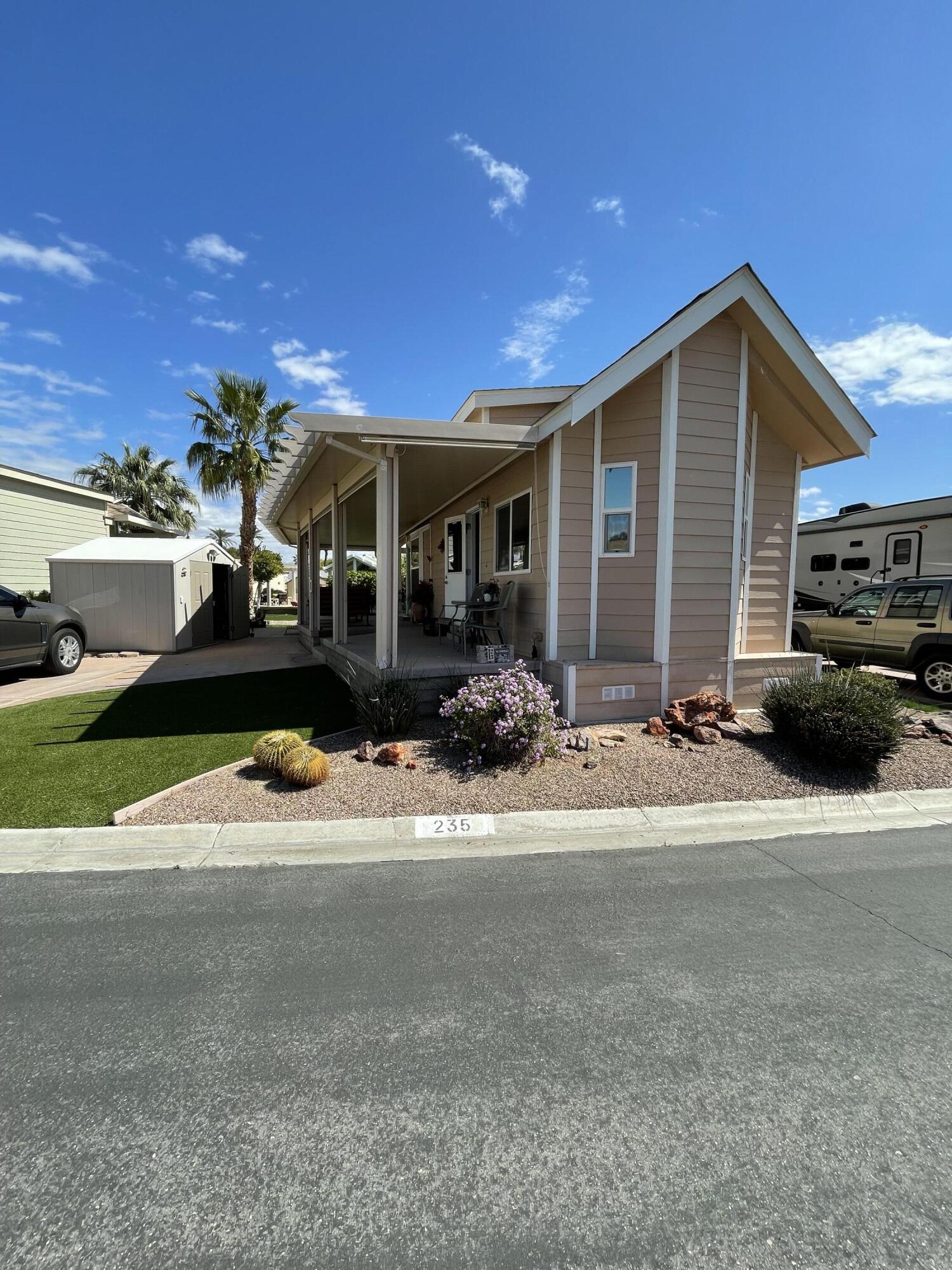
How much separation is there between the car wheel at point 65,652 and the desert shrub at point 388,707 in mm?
6348

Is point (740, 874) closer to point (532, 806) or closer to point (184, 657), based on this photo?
point (532, 806)

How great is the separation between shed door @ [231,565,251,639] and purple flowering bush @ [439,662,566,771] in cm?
1207

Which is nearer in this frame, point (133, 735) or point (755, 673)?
point (133, 735)

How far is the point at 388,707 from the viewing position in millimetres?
5949

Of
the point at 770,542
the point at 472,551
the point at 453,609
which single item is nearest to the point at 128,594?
the point at 453,609

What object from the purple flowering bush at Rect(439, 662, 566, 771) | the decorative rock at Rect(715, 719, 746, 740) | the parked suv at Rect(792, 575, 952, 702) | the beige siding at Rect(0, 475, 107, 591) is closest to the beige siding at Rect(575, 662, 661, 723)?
the decorative rock at Rect(715, 719, 746, 740)

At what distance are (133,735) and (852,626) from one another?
1064 centimetres

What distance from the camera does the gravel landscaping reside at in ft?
14.7

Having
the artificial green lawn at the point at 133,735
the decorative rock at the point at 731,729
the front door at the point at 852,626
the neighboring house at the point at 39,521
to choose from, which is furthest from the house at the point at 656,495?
the neighboring house at the point at 39,521

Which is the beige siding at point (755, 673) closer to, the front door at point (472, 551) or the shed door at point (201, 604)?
the front door at point (472, 551)

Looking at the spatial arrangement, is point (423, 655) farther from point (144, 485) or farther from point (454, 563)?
point (144, 485)

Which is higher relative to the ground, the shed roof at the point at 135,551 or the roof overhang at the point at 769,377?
the roof overhang at the point at 769,377

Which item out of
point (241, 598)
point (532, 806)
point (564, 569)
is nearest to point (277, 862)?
point (532, 806)

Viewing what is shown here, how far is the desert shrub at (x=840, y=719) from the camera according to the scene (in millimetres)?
5238
